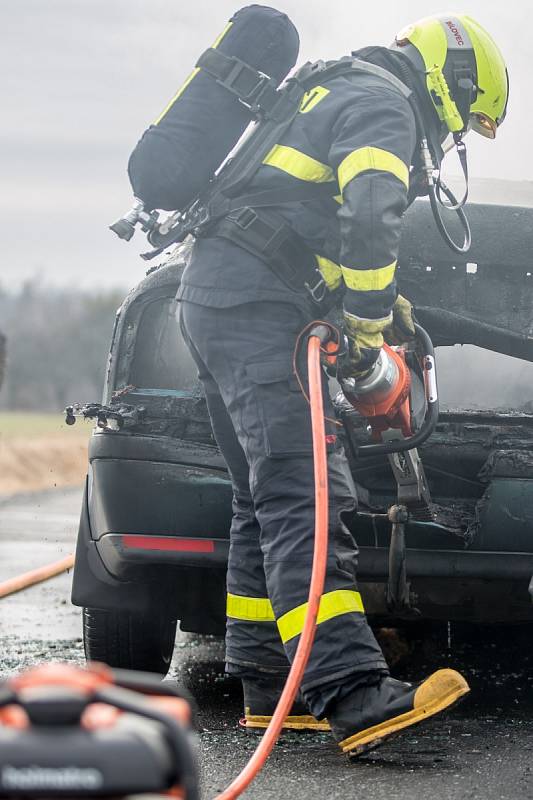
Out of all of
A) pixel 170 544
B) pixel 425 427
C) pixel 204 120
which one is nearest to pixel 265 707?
pixel 170 544

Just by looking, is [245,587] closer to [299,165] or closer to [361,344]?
[361,344]

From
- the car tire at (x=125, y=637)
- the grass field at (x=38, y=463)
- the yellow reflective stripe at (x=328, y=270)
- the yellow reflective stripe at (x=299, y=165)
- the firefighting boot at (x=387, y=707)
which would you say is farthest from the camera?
the grass field at (x=38, y=463)

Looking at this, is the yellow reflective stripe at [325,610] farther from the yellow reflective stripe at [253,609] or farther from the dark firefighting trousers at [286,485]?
the yellow reflective stripe at [253,609]

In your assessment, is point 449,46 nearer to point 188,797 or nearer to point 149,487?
point 149,487

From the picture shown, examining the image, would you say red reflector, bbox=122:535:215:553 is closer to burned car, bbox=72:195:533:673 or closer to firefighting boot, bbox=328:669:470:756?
burned car, bbox=72:195:533:673

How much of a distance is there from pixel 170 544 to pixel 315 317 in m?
0.78

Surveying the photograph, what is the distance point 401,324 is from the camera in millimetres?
3939

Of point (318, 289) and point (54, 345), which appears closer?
point (318, 289)

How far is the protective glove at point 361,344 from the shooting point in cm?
354

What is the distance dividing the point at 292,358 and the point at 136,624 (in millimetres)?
1177

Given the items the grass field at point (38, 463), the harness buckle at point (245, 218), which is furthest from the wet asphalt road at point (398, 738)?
the grass field at point (38, 463)

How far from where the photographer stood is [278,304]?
12.1ft

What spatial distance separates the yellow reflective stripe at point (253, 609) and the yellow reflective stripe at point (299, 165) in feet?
3.95

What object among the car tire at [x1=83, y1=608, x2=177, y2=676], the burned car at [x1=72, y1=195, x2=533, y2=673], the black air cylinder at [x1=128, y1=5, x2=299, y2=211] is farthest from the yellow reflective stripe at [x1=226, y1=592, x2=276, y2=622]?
the black air cylinder at [x1=128, y1=5, x2=299, y2=211]
